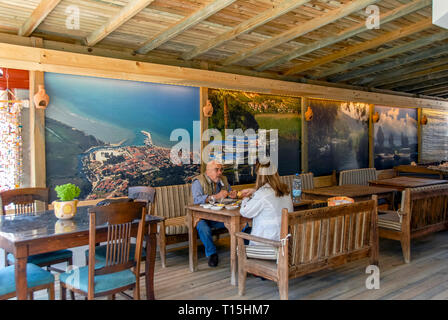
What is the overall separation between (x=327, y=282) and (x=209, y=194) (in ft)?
6.58

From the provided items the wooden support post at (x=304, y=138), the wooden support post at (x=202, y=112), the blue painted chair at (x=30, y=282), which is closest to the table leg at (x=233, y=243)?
the blue painted chair at (x=30, y=282)

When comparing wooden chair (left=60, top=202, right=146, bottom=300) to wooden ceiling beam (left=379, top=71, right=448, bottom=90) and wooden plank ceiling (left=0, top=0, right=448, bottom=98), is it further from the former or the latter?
wooden ceiling beam (left=379, top=71, right=448, bottom=90)

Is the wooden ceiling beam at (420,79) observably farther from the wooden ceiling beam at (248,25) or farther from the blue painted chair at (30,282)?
the blue painted chair at (30,282)

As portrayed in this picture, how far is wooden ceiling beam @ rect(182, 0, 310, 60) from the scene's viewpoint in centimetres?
455

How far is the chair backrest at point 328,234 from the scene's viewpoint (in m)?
3.57

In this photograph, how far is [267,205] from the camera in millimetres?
3850

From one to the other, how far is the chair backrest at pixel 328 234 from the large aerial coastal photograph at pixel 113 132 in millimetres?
3245

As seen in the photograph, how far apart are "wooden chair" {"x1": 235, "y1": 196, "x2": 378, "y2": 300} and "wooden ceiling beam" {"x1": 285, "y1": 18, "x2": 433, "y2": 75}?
10.1 ft

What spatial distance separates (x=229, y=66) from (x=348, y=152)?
13.7ft

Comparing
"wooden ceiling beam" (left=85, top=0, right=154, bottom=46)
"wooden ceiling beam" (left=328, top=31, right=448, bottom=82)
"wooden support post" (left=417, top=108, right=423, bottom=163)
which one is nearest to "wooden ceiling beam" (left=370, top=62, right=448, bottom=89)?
"wooden ceiling beam" (left=328, top=31, right=448, bottom=82)

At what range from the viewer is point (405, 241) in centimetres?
502

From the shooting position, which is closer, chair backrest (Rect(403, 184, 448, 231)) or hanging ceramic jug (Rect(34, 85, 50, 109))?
hanging ceramic jug (Rect(34, 85, 50, 109))
